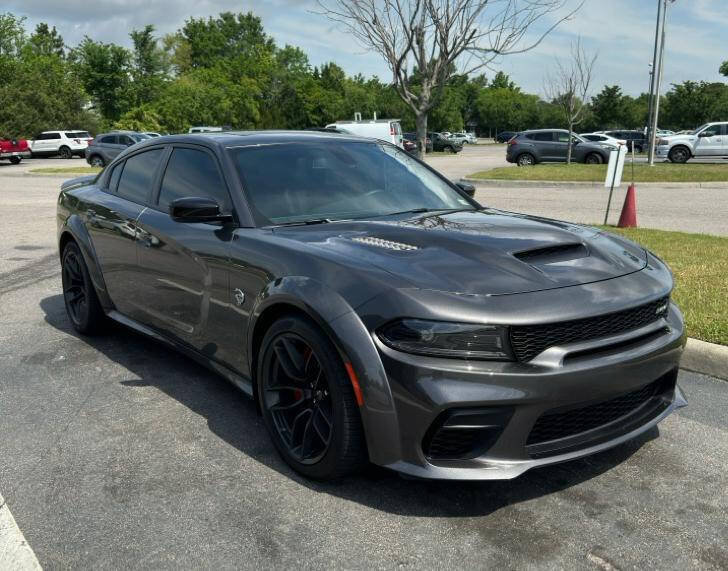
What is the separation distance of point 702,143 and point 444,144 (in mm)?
25538

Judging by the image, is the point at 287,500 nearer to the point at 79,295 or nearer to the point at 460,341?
the point at 460,341

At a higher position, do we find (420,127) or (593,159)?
(420,127)

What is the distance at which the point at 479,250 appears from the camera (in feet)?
10.4

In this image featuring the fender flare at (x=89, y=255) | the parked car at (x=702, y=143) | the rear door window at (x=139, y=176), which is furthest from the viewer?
the parked car at (x=702, y=143)

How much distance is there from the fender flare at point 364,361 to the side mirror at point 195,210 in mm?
909

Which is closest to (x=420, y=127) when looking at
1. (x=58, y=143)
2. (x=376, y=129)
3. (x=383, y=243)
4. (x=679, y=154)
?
(x=376, y=129)

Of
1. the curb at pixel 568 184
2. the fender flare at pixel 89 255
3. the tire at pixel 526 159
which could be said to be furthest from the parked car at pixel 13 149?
the fender flare at pixel 89 255

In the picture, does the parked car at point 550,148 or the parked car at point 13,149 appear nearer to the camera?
the parked car at point 550,148

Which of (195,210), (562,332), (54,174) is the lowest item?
(54,174)

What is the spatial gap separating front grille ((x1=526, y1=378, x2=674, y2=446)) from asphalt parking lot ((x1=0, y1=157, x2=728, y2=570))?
0.35 meters

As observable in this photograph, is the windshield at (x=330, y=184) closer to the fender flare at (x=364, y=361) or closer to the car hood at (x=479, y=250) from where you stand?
the car hood at (x=479, y=250)

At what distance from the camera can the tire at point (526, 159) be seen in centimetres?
3141

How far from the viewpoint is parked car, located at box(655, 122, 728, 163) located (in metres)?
30.0

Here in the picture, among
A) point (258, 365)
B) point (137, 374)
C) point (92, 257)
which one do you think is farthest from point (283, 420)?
point (92, 257)
